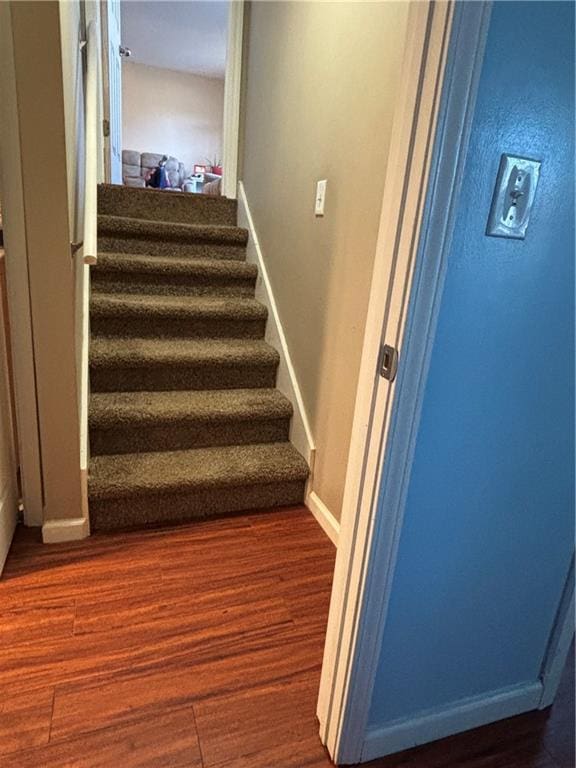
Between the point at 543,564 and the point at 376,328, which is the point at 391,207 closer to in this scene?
the point at 376,328

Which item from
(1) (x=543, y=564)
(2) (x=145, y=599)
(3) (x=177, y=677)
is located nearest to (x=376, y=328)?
(1) (x=543, y=564)

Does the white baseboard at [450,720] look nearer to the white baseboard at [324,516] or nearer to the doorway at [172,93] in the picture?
the white baseboard at [324,516]

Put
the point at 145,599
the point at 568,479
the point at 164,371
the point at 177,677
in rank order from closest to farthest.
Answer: the point at 568,479, the point at 177,677, the point at 145,599, the point at 164,371

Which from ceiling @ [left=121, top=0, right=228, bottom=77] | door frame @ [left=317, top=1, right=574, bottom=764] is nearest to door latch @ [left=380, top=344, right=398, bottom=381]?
door frame @ [left=317, top=1, right=574, bottom=764]

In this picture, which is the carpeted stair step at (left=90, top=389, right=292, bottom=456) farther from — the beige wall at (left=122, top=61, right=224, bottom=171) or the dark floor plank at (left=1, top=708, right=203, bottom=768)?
the beige wall at (left=122, top=61, right=224, bottom=171)

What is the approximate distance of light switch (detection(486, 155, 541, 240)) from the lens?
0.70m

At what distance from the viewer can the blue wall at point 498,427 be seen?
2.25ft

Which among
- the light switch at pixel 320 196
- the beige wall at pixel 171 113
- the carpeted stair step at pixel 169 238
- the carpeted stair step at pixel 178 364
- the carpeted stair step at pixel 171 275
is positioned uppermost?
the beige wall at pixel 171 113

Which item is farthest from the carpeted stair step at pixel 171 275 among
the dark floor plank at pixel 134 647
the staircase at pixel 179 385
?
the dark floor plank at pixel 134 647

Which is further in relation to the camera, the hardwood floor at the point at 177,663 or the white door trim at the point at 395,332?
the hardwood floor at the point at 177,663

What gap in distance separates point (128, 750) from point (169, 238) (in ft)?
7.65

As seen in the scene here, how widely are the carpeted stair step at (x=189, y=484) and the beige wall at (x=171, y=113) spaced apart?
642 cm

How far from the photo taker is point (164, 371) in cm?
207

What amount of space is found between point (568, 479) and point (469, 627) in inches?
15.1
